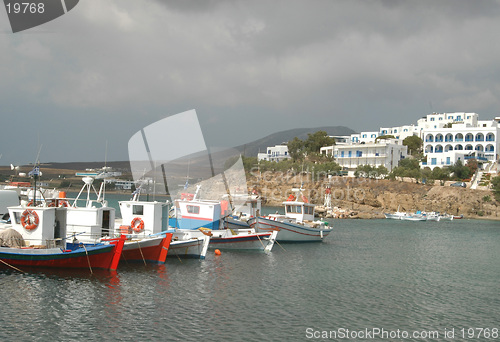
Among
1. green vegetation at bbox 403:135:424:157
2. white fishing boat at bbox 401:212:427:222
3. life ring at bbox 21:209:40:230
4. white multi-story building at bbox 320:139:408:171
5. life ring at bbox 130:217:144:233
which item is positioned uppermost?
green vegetation at bbox 403:135:424:157

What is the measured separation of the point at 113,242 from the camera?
77.3 feet

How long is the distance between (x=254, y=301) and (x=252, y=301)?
0.08m

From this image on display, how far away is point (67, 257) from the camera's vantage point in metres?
22.2

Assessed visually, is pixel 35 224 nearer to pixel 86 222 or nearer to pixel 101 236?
pixel 86 222

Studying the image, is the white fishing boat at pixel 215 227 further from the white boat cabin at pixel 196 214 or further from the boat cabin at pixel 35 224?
the boat cabin at pixel 35 224

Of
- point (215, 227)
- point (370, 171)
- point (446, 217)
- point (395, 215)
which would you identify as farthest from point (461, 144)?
point (215, 227)

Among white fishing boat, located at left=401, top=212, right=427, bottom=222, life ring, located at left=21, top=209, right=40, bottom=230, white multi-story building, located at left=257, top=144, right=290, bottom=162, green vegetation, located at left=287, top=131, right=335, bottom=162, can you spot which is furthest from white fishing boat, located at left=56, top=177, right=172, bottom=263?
white multi-story building, located at left=257, top=144, right=290, bottom=162

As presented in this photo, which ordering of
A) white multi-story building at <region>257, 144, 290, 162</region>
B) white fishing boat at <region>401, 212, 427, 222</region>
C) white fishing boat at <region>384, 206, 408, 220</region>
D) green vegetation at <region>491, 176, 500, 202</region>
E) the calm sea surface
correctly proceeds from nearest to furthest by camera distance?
the calm sea surface
white fishing boat at <region>401, 212, 427, 222</region>
white fishing boat at <region>384, 206, 408, 220</region>
green vegetation at <region>491, 176, 500, 202</region>
white multi-story building at <region>257, 144, 290, 162</region>

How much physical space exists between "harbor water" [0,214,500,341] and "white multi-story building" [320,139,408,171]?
7641cm

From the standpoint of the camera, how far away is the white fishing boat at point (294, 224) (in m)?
36.6

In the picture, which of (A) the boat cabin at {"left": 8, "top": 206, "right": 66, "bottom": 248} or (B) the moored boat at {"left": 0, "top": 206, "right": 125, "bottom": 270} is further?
(A) the boat cabin at {"left": 8, "top": 206, "right": 66, "bottom": 248}

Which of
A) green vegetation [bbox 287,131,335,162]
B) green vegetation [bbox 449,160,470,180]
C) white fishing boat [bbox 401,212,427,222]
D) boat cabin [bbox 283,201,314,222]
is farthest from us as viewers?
green vegetation [bbox 287,131,335,162]

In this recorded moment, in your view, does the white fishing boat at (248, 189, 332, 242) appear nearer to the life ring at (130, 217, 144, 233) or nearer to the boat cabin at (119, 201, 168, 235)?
the boat cabin at (119, 201, 168, 235)

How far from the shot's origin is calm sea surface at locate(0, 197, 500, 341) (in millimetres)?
15484
